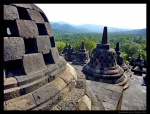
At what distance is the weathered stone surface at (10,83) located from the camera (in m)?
2.58

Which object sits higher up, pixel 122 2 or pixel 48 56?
pixel 122 2

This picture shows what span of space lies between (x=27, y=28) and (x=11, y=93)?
1573 mm

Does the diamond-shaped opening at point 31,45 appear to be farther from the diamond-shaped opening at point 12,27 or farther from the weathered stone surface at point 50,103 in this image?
the weathered stone surface at point 50,103

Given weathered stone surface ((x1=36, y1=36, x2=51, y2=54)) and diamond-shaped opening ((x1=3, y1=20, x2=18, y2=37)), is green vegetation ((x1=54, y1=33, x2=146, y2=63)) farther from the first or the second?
diamond-shaped opening ((x1=3, y1=20, x2=18, y2=37))

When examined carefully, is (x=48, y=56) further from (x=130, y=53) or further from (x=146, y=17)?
(x=130, y=53)

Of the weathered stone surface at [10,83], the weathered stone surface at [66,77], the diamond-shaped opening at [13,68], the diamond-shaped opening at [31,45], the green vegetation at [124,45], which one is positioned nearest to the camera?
the weathered stone surface at [10,83]

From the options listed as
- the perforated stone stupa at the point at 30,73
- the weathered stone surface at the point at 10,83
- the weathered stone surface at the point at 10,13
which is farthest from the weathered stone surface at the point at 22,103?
the weathered stone surface at the point at 10,13

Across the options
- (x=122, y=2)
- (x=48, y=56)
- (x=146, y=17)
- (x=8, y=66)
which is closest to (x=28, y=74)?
(x=8, y=66)

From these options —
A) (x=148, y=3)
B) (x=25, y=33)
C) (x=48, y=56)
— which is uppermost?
(x=148, y=3)

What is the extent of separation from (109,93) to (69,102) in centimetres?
317

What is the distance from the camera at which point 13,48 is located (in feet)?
9.14

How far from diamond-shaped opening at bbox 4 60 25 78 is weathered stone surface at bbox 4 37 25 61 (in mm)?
227

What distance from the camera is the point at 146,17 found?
86.7 inches

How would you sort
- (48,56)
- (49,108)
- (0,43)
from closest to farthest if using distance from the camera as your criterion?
(0,43) → (49,108) → (48,56)
